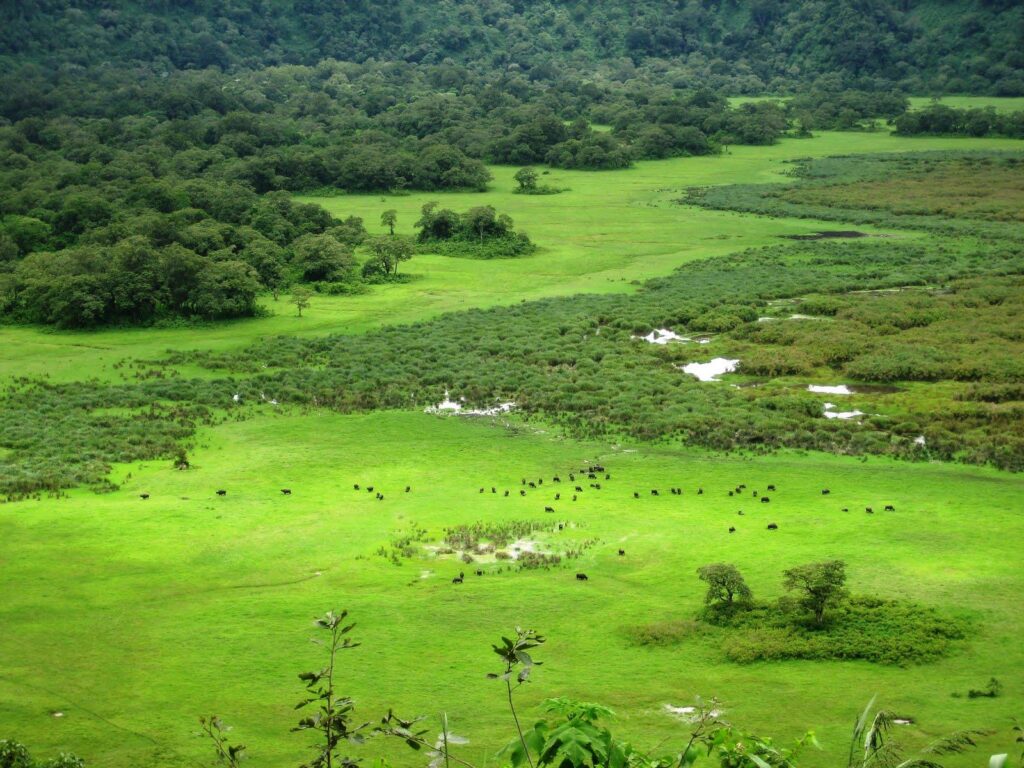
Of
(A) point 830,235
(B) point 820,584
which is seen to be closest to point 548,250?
(A) point 830,235

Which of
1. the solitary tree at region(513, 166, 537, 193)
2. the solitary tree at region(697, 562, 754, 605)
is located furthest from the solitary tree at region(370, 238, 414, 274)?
the solitary tree at region(697, 562, 754, 605)

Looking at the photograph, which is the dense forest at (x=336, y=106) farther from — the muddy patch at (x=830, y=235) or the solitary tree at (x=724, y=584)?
the solitary tree at (x=724, y=584)

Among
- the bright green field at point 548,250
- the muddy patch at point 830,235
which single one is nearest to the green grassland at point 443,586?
the bright green field at point 548,250

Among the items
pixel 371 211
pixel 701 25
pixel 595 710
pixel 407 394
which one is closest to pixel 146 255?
pixel 407 394

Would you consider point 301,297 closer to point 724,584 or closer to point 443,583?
point 443,583

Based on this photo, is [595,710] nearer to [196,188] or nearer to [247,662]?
[247,662]
